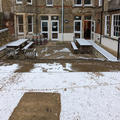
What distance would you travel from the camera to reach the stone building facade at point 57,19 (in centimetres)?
1838

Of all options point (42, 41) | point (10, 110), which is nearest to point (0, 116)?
point (10, 110)

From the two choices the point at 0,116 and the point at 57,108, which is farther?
the point at 57,108

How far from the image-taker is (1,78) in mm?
6586

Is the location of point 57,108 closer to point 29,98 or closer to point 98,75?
point 29,98

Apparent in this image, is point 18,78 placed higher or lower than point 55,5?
lower

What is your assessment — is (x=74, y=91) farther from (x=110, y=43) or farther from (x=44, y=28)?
(x=44, y=28)

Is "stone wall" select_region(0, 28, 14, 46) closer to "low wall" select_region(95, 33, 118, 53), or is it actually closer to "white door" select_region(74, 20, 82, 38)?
"low wall" select_region(95, 33, 118, 53)

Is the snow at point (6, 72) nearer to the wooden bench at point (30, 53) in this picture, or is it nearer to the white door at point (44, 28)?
the wooden bench at point (30, 53)

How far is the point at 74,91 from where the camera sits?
5.50 meters

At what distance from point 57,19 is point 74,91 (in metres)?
14.9

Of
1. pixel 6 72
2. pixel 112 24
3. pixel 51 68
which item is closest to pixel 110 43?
pixel 112 24

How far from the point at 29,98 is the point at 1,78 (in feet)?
6.63

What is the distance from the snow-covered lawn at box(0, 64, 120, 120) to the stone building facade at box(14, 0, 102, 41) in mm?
11590

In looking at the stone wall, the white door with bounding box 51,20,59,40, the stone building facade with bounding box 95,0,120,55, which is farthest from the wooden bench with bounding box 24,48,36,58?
the white door with bounding box 51,20,59,40
